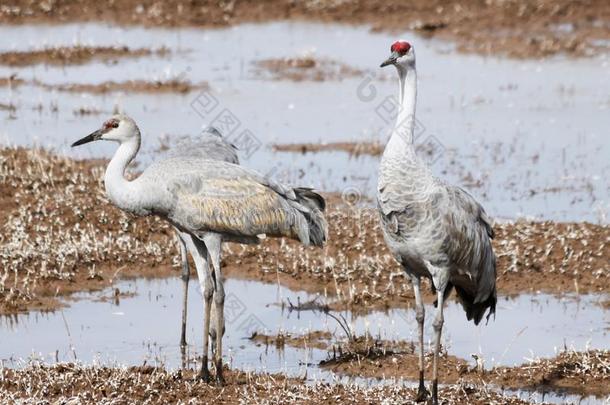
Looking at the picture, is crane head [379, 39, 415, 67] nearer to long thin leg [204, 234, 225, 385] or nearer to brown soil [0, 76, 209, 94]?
long thin leg [204, 234, 225, 385]

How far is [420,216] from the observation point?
27.3 feet

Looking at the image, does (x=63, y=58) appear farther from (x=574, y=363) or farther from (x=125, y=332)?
(x=574, y=363)

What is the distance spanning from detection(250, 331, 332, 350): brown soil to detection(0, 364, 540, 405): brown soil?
1.49 m

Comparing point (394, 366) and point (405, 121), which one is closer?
point (405, 121)

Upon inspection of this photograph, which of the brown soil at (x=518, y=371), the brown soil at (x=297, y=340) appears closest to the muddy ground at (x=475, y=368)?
the brown soil at (x=518, y=371)

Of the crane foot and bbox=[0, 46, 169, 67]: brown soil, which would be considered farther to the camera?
bbox=[0, 46, 169, 67]: brown soil

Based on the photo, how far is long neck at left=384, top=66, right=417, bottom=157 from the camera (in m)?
8.32

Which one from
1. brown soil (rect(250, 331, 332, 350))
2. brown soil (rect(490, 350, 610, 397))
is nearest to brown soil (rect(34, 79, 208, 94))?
brown soil (rect(250, 331, 332, 350))

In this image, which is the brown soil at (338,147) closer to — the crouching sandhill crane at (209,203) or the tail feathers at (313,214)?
the tail feathers at (313,214)

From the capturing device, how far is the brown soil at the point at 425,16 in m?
25.2

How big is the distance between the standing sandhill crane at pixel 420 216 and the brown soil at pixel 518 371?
814 millimetres

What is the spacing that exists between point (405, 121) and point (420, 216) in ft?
2.14

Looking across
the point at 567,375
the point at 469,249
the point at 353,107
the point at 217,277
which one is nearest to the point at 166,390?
the point at 217,277

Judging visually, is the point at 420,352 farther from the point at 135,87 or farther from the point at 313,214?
the point at 135,87
